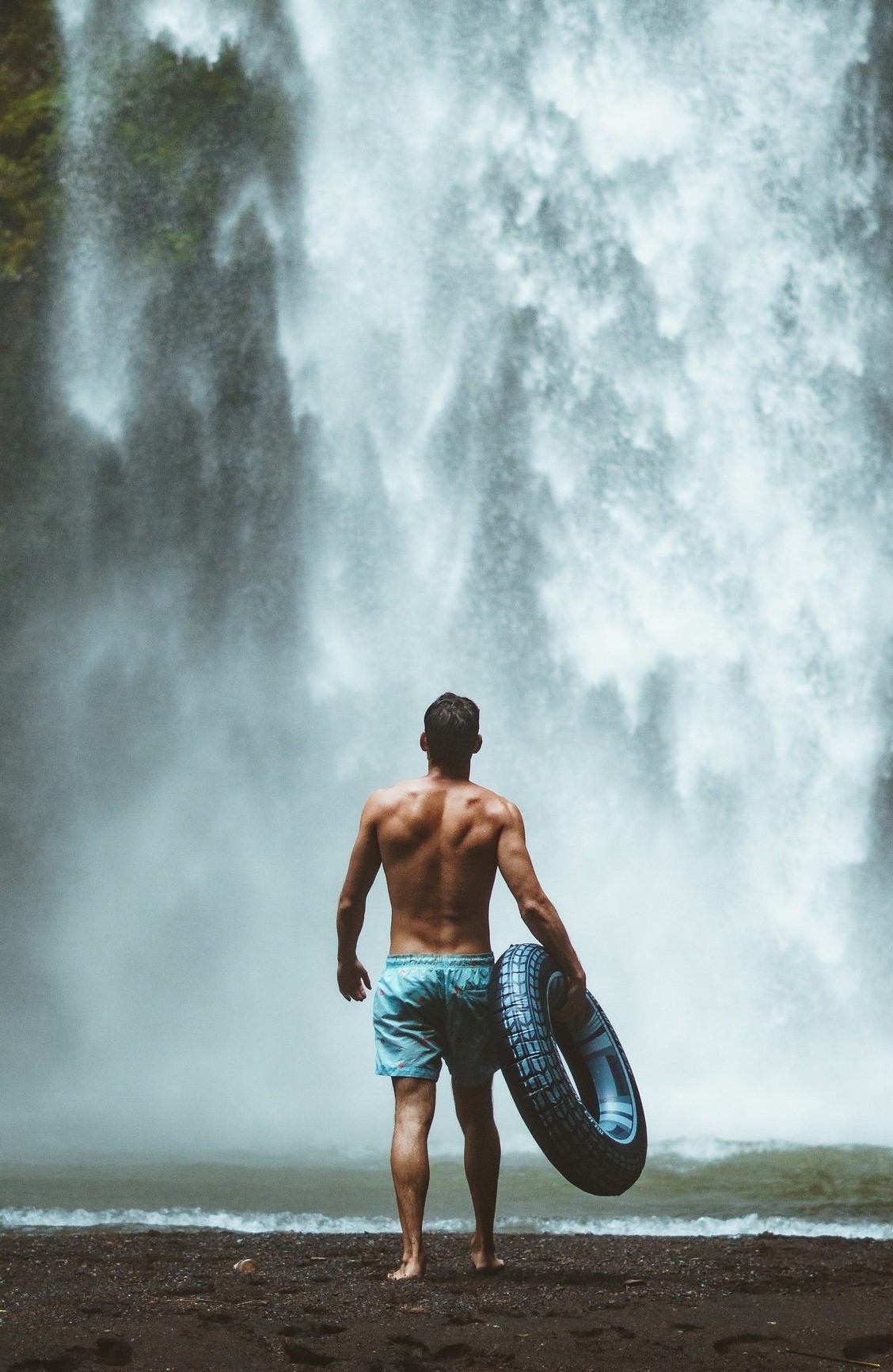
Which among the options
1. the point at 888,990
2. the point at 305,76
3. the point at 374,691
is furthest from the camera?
the point at 305,76

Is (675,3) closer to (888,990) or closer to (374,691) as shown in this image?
(374,691)

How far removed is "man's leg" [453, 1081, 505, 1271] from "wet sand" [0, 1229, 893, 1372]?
99mm

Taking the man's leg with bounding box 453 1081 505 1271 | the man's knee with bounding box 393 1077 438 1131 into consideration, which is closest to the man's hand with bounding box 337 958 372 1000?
the man's knee with bounding box 393 1077 438 1131

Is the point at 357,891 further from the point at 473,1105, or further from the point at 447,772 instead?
the point at 473,1105

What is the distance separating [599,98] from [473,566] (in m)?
5.86

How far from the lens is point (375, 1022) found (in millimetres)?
4465

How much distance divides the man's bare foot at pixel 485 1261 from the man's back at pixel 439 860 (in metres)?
0.94

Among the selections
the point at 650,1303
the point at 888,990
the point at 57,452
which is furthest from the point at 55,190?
the point at 650,1303

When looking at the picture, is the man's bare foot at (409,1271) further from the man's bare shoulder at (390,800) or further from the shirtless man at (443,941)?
the man's bare shoulder at (390,800)

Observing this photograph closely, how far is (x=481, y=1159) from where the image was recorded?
14.4 feet

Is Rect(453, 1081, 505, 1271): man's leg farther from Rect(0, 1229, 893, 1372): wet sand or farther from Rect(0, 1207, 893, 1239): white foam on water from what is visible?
Rect(0, 1207, 893, 1239): white foam on water

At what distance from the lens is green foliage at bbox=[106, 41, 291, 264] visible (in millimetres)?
17016

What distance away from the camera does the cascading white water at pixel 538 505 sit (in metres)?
15.3

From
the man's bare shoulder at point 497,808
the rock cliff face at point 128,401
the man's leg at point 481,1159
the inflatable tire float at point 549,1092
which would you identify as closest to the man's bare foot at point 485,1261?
the man's leg at point 481,1159
